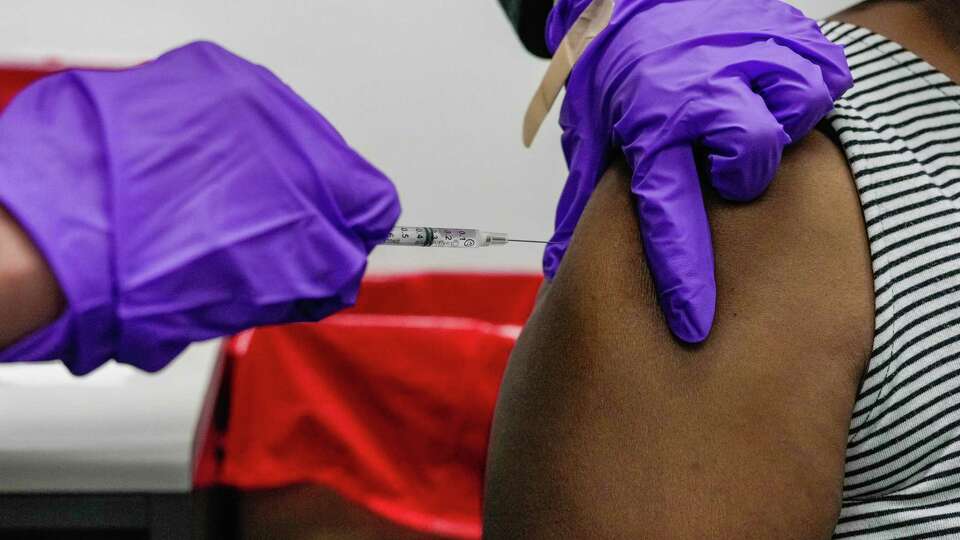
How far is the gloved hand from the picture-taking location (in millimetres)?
606

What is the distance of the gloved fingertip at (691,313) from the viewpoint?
0.74 m

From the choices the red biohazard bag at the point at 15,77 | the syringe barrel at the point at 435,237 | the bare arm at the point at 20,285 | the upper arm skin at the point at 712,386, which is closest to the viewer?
the bare arm at the point at 20,285

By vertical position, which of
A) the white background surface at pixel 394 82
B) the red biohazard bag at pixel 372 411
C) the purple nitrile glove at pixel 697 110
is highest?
the purple nitrile glove at pixel 697 110

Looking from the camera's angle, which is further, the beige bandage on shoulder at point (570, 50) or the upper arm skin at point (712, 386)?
the beige bandage on shoulder at point (570, 50)

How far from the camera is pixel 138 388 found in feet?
4.06

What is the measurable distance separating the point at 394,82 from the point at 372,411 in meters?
0.58

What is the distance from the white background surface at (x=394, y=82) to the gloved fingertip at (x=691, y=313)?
2.46 feet

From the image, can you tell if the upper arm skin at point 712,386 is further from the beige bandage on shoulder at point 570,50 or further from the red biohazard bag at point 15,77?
the red biohazard bag at point 15,77

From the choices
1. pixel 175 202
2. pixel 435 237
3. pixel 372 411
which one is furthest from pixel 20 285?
pixel 372 411

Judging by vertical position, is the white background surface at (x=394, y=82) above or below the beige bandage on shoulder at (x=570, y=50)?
below

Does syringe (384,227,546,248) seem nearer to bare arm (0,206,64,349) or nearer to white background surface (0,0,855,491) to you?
bare arm (0,206,64,349)

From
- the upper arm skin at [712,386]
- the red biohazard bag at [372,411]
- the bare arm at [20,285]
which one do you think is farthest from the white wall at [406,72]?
the bare arm at [20,285]

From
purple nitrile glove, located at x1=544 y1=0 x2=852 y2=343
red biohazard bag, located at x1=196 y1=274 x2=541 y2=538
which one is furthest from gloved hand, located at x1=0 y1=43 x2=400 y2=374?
red biohazard bag, located at x1=196 y1=274 x2=541 y2=538

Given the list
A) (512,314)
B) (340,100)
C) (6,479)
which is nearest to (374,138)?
(340,100)
